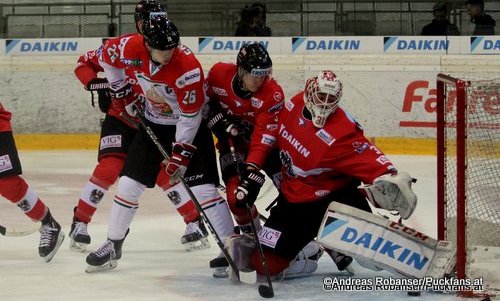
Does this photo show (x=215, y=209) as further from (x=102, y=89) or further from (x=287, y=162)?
(x=102, y=89)

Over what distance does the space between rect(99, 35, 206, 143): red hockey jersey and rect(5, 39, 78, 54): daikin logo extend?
3.78 metres

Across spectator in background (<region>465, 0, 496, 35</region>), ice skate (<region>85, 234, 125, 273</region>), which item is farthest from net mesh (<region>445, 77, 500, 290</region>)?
spectator in background (<region>465, 0, 496, 35</region>)

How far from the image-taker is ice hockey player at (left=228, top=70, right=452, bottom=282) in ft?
12.6

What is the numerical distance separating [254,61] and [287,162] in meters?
0.42

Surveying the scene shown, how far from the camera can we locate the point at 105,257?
4.18m

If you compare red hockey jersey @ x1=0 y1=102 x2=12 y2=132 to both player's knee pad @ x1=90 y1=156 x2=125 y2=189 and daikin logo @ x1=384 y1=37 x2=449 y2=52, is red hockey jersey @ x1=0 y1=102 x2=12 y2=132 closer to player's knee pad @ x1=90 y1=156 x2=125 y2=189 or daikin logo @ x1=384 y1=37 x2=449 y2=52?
player's knee pad @ x1=90 y1=156 x2=125 y2=189

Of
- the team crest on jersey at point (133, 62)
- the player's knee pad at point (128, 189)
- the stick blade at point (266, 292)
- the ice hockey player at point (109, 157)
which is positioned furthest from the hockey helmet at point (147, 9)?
the stick blade at point (266, 292)

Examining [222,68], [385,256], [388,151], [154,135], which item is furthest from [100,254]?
[388,151]

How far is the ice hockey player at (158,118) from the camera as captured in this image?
13.3ft

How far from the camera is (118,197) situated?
13.8ft

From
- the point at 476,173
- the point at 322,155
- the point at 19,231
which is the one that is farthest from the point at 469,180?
the point at 19,231

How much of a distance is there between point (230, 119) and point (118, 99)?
0.57 m

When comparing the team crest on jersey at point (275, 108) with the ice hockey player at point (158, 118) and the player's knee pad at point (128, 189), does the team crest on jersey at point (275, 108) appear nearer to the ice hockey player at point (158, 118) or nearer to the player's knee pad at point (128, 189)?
the ice hockey player at point (158, 118)

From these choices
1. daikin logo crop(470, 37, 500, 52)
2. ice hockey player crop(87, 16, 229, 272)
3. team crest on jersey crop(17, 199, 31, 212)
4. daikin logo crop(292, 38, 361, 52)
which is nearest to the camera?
ice hockey player crop(87, 16, 229, 272)
